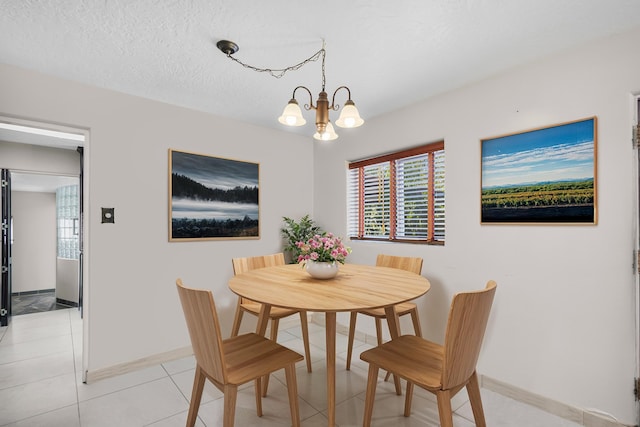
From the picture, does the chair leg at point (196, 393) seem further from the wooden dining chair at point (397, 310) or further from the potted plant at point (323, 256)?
the wooden dining chair at point (397, 310)

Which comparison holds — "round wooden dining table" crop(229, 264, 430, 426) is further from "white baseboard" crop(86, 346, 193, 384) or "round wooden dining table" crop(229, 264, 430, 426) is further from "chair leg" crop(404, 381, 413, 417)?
"white baseboard" crop(86, 346, 193, 384)

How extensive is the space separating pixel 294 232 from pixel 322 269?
5.51ft

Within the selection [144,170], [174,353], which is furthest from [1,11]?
[174,353]

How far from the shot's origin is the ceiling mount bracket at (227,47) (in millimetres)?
1904

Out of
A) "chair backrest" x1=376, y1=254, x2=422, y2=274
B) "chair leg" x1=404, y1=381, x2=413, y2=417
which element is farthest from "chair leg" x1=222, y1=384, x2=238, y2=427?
"chair backrest" x1=376, y1=254, x2=422, y2=274

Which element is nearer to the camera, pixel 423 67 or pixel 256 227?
pixel 423 67

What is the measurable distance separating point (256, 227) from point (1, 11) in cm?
A: 245

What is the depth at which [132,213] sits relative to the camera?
8.82ft

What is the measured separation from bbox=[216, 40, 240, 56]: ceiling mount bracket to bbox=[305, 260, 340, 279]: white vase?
4.80ft

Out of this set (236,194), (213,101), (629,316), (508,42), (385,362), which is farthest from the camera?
(236,194)

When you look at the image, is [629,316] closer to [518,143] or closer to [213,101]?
[518,143]

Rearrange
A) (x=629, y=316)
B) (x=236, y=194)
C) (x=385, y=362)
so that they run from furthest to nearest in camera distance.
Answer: (x=236, y=194) < (x=629, y=316) < (x=385, y=362)

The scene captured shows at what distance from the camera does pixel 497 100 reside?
7.67 ft

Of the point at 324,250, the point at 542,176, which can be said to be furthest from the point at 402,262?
the point at 542,176
